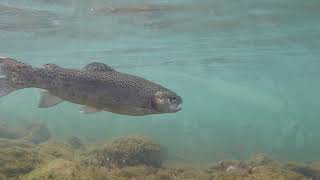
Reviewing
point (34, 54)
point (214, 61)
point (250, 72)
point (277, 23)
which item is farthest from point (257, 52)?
point (34, 54)

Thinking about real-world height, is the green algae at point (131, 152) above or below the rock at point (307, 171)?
above

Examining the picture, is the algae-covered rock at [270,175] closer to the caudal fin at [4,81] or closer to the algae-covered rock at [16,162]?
the algae-covered rock at [16,162]

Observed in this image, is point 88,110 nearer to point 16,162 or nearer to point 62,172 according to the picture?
point 62,172

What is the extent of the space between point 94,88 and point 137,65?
4172 cm

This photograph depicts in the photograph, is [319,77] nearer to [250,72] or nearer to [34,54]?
[250,72]

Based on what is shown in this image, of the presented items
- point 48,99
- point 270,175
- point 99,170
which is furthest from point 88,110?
point 270,175

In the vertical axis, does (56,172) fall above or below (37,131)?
below

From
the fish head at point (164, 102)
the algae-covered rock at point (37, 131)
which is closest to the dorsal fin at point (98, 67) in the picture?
the fish head at point (164, 102)

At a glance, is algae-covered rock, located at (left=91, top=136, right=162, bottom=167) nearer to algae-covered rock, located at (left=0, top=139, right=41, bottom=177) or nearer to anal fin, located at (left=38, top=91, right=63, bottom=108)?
algae-covered rock, located at (left=0, top=139, right=41, bottom=177)

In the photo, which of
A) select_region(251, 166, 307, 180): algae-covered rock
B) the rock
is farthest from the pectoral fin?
the rock

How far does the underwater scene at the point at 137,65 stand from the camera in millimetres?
6602

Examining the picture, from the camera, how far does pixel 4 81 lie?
6.70 meters

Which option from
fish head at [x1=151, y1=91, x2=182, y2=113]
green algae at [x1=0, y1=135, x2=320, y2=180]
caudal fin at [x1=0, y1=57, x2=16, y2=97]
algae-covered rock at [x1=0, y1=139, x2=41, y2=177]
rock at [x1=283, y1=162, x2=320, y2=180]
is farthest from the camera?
rock at [x1=283, y1=162, x2=320, y2=180]

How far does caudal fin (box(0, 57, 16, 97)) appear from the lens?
659 cm
